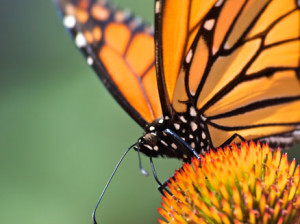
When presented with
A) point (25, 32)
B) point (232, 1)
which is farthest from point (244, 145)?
point (25, 32)

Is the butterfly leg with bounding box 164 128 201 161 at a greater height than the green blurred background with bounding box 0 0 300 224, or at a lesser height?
lesser

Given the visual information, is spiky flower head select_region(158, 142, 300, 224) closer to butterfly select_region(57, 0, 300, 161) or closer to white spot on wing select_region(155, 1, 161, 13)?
butterfly select_region(57, 0, 300, 161)

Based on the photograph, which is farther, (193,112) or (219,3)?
(193,112)

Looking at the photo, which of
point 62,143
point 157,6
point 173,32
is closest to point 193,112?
point 173,32

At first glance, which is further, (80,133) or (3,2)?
(3,2)

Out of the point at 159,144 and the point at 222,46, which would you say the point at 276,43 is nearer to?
the point at 222,46

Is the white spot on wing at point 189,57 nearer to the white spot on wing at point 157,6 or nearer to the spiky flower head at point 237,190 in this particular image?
the white spot on wing at point 157,6

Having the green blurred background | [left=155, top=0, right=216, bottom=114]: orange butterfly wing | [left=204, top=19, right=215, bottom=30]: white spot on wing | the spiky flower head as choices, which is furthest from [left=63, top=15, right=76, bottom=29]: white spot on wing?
the green blurred background

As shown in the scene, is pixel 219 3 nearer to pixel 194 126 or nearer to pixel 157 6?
pixel 157 6
